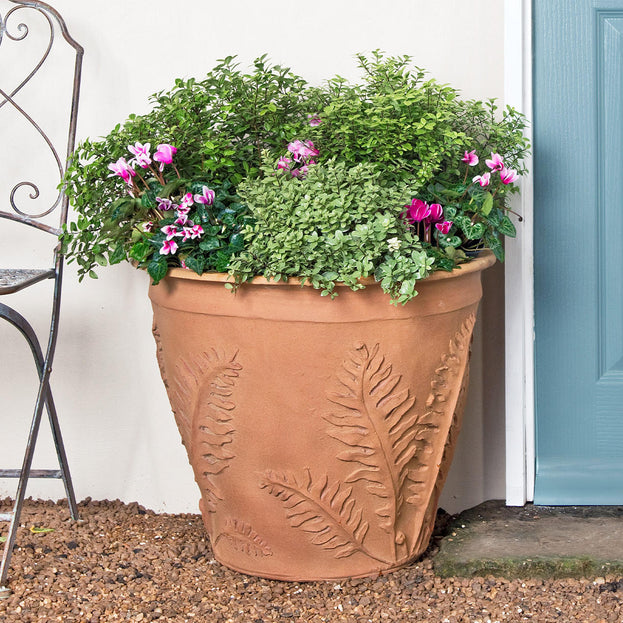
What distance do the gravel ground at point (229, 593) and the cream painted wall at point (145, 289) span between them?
30cm

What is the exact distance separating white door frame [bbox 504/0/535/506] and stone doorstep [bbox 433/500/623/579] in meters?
0.10

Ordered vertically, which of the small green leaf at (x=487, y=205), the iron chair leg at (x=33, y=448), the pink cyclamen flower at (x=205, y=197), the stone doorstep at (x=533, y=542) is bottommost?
the stone doorstep at (x=533, y=542)

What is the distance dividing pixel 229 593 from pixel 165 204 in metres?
0.92

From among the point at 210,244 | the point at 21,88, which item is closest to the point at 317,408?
the point at 210,244

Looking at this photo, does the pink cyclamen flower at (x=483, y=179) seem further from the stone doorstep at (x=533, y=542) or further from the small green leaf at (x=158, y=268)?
the stone doorstep at (x=533, y=542)

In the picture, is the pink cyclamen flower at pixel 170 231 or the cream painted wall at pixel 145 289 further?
the cream painted wall at pixel 145 289

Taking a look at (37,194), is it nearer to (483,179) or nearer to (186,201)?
(186,201)

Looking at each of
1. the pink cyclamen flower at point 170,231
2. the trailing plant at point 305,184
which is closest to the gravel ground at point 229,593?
the trailing plant at point 305,184

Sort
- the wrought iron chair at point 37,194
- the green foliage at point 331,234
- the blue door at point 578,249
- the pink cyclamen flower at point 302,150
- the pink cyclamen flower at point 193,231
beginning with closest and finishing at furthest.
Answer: the green foliage at point 331,234 < the pink cyclamen flower at point 193,231 < the pink cyclamen flower at point 302,150 < the wrought iron chair at point 37,194 < the blue door at point 578,249

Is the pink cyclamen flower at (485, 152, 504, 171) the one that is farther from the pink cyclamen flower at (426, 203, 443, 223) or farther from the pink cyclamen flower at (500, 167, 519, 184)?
the pink cyclamen flower at (426, 203, 443, 223)

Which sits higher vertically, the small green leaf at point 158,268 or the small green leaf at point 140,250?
the small green leaf at point 140,250

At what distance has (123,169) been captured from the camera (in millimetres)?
1890

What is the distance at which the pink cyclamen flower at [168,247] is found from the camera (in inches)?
73.1

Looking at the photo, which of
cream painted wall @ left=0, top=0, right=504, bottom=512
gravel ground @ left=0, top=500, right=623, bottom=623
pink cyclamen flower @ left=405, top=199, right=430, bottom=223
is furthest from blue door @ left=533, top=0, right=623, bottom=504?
pink cyclamen flower @ left=405, top=199, right=430, bottom=223
